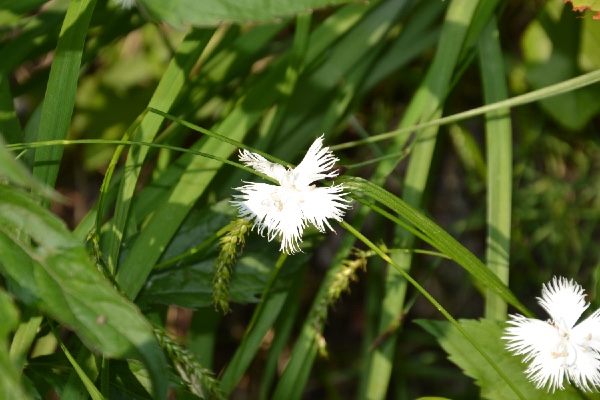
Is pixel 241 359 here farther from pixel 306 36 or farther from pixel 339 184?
pixel 306 36

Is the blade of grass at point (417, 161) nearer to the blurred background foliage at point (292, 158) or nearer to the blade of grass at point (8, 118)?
the blurred background foliage at point (292, 158)

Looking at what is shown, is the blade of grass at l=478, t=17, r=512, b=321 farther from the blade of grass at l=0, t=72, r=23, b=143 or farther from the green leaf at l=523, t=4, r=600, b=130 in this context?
the blade of grass at l=0, t=72, r=23, b=143

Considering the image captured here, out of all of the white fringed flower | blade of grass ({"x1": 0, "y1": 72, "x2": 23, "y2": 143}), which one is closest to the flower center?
the white fringed flower

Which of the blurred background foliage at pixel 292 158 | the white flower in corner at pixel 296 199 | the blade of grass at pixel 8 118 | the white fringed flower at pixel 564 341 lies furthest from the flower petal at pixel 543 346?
the blade of grass at pixel 8 118

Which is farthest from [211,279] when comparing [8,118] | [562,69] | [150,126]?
[562,69]

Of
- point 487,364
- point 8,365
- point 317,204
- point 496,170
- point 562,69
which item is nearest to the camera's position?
point 8,365

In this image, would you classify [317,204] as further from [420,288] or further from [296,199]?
[420,288]
